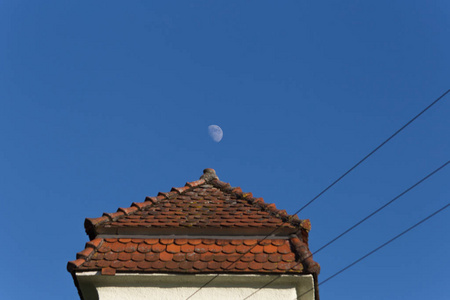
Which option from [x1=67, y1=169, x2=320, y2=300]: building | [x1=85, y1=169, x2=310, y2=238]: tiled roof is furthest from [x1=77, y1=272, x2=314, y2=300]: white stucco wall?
[x1=85, y1=169, x2=310, y2=238]: tiled roof

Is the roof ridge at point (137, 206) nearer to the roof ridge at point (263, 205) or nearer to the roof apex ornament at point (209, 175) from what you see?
the roof apex ornament at point (209, 175)


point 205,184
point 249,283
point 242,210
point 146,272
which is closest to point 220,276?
point 249,283

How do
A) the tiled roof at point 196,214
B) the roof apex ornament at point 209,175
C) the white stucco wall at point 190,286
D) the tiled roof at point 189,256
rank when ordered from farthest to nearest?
1. the roof apex ornament at point 209,175
2. the tiled roof at point 196,214
3. the tiled roof at point 189,256
4. the white stucco wall at point 190,286

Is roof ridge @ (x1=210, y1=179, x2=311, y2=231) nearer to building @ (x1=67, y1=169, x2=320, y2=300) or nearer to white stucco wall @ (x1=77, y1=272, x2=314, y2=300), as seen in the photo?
building @ (x1=67, y1=169, x2=320, y2=300)

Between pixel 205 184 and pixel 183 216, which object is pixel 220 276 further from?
pixel 205 184

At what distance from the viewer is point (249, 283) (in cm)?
733

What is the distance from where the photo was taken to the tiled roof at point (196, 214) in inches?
317

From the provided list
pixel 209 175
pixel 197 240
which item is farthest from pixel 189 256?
pixel 209 175

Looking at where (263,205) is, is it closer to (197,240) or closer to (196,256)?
(197,240)

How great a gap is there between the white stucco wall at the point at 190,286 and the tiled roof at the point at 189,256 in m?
0.08

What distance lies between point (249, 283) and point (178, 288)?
82 cm

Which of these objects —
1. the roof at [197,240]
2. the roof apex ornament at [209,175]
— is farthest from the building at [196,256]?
the roof apex ornament at [209,175]

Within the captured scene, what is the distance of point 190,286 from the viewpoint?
290 inches

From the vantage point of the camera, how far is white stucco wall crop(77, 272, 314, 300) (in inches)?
286
